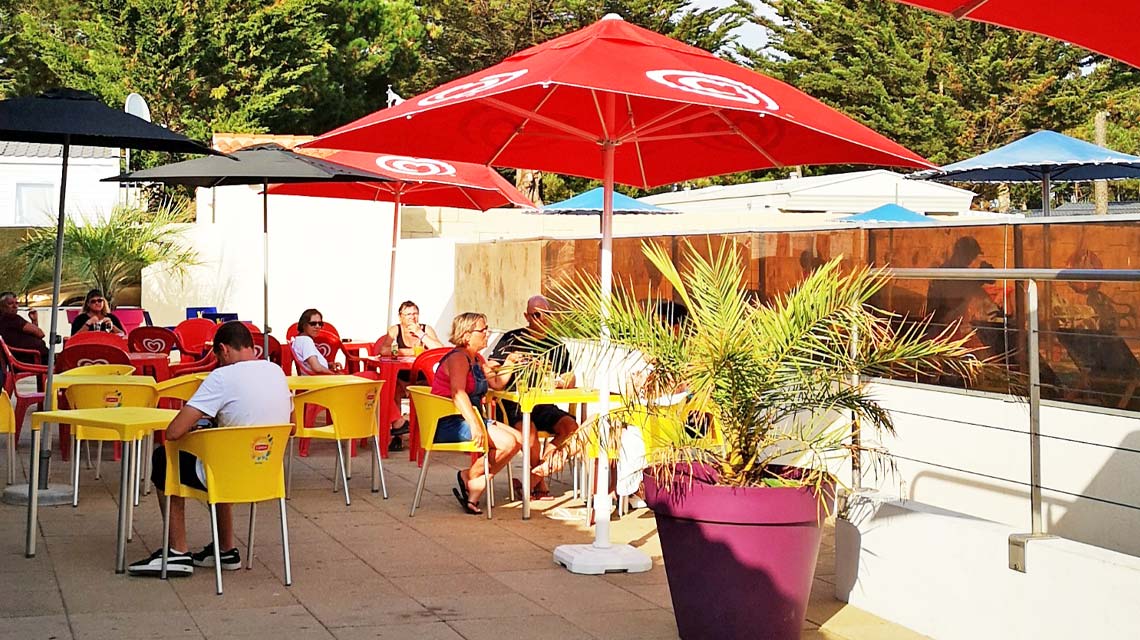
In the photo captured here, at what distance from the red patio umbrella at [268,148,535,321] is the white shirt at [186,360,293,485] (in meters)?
4.24

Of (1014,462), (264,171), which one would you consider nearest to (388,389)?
(264,171)

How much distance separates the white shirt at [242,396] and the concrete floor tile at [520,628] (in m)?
1.41

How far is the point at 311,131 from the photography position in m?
39.2

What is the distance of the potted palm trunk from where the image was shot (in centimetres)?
504

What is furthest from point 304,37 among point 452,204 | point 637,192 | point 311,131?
point 452,204

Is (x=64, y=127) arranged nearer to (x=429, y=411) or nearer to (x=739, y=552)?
(x=429, y=411)

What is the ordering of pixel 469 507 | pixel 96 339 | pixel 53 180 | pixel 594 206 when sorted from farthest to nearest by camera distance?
pixel 53 180
pixel 594 206
pixel 96 339
pixel 469 507

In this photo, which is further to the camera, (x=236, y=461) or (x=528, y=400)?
(x=528, y=400)

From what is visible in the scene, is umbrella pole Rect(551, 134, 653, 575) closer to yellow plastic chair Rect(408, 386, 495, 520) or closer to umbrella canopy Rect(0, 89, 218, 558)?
yellow plastic chair Rect(408, 386, 495, 520)

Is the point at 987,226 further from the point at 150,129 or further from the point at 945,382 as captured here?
the point at 150,129

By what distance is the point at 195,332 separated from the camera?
1209 cm

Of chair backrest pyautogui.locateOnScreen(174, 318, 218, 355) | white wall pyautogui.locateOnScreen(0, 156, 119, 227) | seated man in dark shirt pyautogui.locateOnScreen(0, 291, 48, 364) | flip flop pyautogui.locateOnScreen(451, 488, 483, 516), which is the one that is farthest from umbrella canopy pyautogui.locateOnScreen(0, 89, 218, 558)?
white wall pyautogui.locateOnScreen(0, 156, 119, 227)

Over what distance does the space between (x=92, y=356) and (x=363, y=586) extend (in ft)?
13.9

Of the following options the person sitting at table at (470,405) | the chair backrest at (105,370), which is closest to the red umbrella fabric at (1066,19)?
the person sitting at table at (470,405)
